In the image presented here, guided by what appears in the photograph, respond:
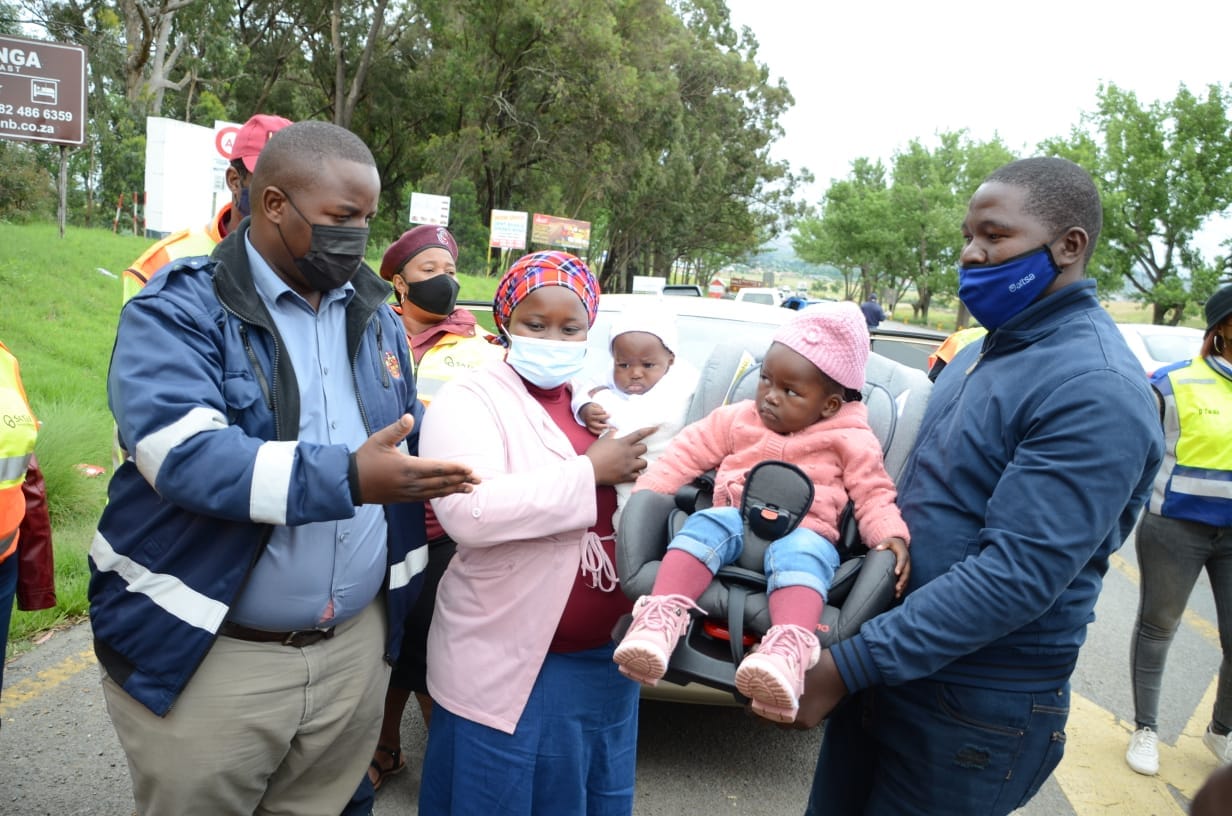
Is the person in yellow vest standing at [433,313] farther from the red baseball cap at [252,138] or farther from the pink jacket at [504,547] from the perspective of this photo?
the pink jacket at [504,547]

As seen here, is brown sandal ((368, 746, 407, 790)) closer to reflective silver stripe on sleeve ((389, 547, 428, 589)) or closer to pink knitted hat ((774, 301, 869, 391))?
reflective silver stripe on sleeve ((389, 547, 428, 589))

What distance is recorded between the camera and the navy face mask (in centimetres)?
209

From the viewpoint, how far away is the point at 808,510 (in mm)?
2283

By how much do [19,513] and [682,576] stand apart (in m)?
2.06

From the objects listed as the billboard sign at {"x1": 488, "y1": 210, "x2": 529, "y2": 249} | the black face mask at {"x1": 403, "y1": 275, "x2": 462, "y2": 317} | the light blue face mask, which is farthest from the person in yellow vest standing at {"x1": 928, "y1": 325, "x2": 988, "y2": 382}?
the billboard sign at {"x1": 488, "y1": 210, "x2": 529, "y2": 249}

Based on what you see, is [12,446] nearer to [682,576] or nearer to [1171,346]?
[682,576]

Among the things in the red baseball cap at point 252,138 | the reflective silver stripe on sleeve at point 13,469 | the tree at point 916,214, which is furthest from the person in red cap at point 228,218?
the tree at point 916,214

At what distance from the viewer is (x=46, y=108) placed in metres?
10.2

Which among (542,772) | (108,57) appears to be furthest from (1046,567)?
(108,57)

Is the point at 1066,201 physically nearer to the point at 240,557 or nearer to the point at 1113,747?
the point at 240,557

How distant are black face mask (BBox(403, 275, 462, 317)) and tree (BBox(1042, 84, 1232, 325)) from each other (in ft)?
107

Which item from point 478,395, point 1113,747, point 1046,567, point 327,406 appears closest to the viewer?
point 1046,567

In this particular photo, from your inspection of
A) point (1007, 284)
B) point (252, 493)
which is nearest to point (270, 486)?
point (252, 493)

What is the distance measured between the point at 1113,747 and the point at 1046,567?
3199 millimetres
